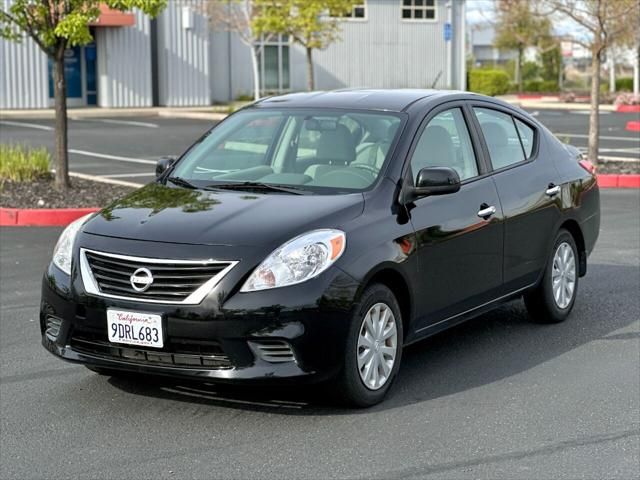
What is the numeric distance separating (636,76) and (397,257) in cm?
4596

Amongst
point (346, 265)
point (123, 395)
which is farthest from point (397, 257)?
point (123, 395)

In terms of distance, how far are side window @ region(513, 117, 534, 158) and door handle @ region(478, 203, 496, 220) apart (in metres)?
0.93

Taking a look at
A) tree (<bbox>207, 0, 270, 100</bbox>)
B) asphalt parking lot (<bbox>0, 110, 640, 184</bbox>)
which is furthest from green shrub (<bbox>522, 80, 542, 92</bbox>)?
tree (<bbox>207, 0, 270, 100</bbox>)

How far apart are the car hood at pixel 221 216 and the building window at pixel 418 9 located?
4306 cm

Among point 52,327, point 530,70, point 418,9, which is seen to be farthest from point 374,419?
point 530,70

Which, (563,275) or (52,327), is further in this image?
(563,275)

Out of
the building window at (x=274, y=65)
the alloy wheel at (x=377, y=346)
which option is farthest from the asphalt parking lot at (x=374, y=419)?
the building window at (x=274, y=65)

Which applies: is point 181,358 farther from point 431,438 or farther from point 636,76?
point 636,76

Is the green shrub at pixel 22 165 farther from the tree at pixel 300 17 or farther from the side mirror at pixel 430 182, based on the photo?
the tree at pixel 300 17

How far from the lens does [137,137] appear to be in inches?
1083

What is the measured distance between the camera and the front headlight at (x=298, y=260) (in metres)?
5.77

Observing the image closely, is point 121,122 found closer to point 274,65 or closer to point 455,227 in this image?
point 274,65

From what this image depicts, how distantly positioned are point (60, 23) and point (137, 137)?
13.7 meters

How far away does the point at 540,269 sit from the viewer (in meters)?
7.97
